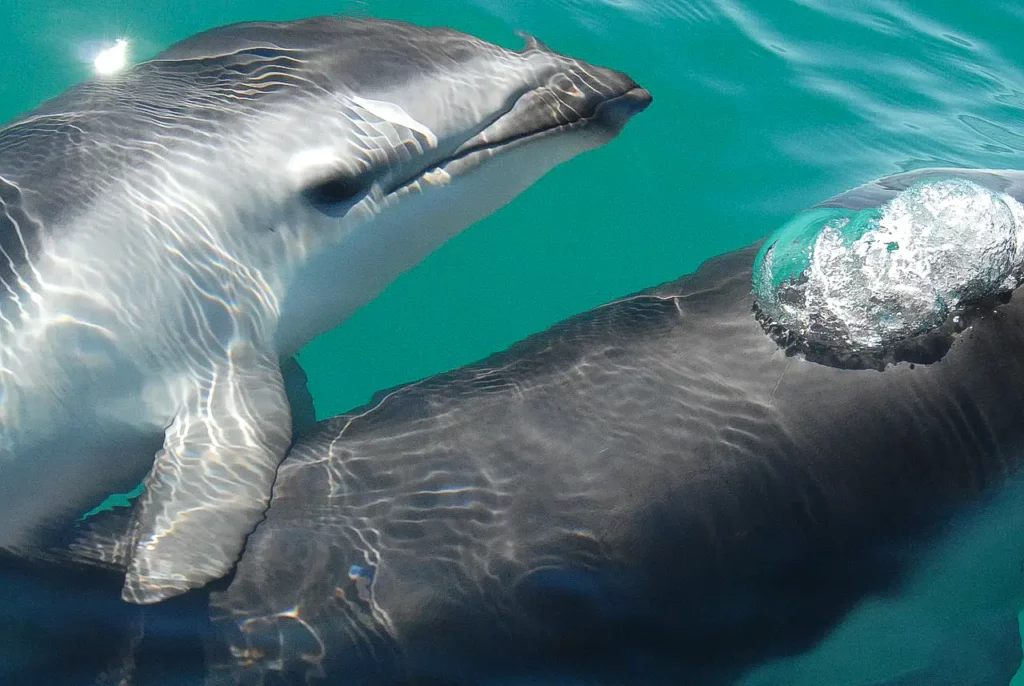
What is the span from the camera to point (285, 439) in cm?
463

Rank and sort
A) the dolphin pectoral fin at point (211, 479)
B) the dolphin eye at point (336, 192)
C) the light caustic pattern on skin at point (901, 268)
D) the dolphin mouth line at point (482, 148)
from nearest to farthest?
the light caustic pattern on skin at point (901, 268)
the dolphin pectoral fin at point (211, 479)
the dolphin eye at point (336, 192)
the dolphin mouth line at point (482, 148)

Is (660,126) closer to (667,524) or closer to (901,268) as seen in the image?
(901,268)

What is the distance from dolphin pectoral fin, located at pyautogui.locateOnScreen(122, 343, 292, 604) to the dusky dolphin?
11cm

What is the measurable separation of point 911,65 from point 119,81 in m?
7.52

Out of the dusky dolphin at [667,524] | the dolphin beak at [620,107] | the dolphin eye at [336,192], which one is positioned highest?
the dolphin beak at [620,107]

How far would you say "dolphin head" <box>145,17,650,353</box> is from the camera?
500 cm

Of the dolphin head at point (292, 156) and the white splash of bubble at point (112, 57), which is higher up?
the white splash of bubble at point (112, 57)

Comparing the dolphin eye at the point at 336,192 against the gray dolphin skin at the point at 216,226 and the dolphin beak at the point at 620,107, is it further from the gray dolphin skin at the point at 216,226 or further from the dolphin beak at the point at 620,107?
the dolphin beak at the point at 620,107

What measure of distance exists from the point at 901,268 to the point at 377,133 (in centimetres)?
278

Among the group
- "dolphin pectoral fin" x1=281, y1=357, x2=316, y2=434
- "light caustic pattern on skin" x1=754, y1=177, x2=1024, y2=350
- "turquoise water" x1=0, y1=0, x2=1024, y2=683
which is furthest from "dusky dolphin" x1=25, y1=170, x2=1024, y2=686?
"turquoise water" x1=0, y1=0, x2=1024, y2=683

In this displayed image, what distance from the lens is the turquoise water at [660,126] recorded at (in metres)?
6.76

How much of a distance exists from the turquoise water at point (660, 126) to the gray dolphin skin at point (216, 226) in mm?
1274

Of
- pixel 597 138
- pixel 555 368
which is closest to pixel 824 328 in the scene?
pixel 555 368

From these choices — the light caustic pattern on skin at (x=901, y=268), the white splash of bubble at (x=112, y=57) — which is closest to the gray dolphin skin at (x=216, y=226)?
the light caustic pattern on skin at (x=901, y=268)
